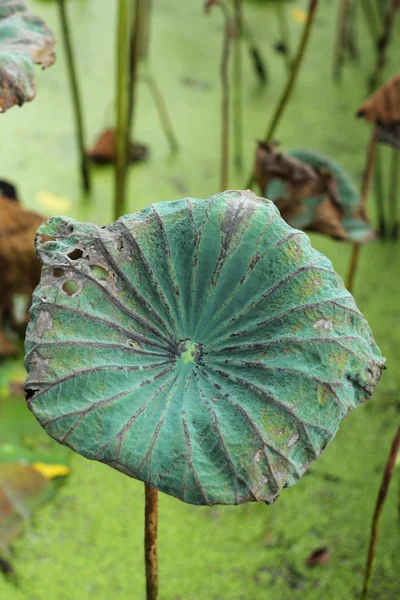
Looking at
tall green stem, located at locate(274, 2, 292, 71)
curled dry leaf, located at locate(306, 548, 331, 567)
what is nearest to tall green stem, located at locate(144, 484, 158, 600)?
curled dry leaf, located at locate(306, 548, 331, 567)

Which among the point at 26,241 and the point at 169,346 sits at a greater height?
the point at 169,346

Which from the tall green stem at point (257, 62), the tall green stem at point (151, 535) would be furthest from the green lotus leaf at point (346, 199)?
the tall green stem at point (257, 62)

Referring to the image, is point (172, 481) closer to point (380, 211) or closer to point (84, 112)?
point (380, 211)

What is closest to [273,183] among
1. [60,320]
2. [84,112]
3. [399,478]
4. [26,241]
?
[26,241]

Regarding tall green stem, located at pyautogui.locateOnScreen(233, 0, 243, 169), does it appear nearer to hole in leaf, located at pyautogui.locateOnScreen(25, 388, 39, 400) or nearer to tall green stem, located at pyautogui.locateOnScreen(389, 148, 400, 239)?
tall green stem, located at pyautogui.locateOnScreen(389, 148, 400, 239)

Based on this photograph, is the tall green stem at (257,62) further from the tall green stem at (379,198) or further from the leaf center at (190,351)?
the leaf center at (190,351)

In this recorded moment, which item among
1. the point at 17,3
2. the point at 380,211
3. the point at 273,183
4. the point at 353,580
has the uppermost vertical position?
the point at 17,3

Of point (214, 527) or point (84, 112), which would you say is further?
point (84, 112)

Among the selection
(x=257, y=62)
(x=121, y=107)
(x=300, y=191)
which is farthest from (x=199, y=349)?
(x=257, y=62)
